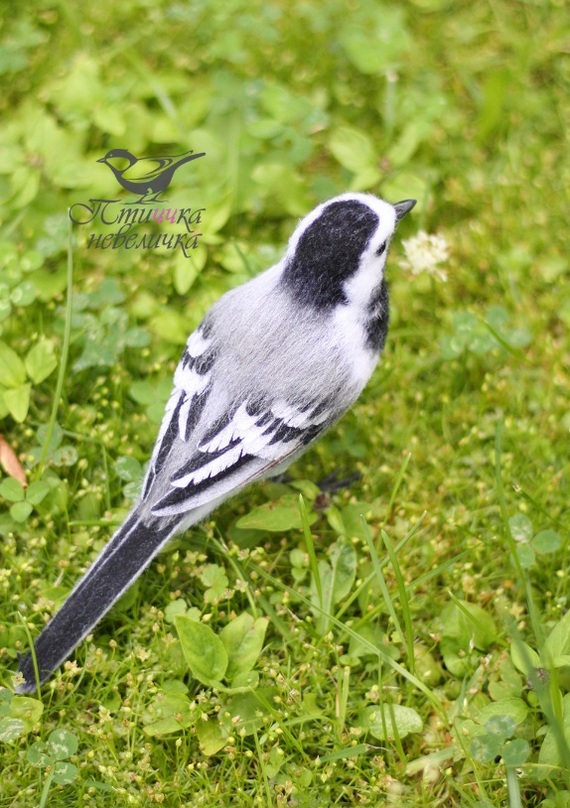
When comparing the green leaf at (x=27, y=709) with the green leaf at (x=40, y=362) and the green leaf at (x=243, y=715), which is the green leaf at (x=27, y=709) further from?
the green leaf at (x=40, y=362)

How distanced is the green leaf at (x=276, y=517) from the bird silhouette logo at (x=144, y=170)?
1.42m

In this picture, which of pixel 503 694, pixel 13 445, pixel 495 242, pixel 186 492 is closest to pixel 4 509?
pixel 13 445

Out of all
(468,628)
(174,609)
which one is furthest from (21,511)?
(468,628)

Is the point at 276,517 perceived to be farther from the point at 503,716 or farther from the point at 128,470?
the point at 503,716

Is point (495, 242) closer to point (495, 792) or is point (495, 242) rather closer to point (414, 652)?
point (414, 652)

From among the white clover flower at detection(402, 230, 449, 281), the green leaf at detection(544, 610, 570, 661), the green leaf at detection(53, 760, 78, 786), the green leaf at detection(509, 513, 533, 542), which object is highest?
the white clover flower at detection(402, 230, 449, 281)

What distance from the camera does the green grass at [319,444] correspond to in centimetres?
220

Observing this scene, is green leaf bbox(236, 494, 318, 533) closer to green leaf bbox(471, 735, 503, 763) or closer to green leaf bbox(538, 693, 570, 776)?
green leaf bbox(471, 735, 503, 763)

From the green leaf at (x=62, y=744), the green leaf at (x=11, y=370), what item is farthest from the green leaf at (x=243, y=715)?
the green leaf at (x=11, y=370)

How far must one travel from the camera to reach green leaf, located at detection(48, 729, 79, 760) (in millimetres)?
2123

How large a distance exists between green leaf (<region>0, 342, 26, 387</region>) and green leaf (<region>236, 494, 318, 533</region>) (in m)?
0.91

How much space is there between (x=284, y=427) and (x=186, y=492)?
0.32m

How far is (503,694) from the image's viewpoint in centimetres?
227

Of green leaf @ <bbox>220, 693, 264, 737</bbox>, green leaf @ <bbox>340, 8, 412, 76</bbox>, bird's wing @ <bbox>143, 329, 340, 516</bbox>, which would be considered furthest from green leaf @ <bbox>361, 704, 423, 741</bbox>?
green leaf @ <bbox>340, 8, 412, 76</bbox>
